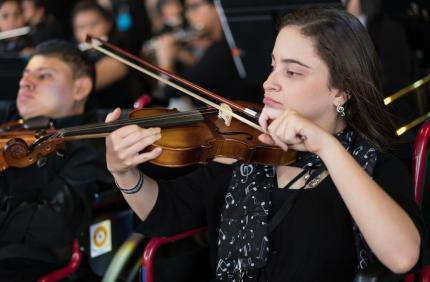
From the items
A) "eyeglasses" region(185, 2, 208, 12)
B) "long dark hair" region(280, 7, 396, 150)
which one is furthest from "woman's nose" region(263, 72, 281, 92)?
"eyeglasses" region(185, 2, 208, 12)

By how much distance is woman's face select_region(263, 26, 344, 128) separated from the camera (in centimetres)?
145

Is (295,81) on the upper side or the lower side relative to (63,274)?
upper

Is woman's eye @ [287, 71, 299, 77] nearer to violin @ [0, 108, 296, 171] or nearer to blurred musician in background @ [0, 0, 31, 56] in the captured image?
violin @ [0, 108, 296, 171]

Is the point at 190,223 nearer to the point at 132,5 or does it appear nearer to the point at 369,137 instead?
the point at 369,137

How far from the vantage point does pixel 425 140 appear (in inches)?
66.8

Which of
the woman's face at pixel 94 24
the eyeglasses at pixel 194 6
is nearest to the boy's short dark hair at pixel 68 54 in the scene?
the woman's face at pixel 94 24

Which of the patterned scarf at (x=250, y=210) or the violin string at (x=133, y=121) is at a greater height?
the violin string at (x=133, y=121)

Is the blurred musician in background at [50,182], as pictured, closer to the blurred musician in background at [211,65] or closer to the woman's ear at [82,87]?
the woman's ear at [82,87]

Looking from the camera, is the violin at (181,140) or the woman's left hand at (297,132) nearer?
the woman's left hand at (297,132)

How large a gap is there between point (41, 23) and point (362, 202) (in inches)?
136

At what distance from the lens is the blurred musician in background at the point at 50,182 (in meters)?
1.95

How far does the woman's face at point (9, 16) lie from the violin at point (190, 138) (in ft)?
8.75

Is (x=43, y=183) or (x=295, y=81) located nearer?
(x=295, y=81)

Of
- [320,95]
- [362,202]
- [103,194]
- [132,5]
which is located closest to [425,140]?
[320,95]
